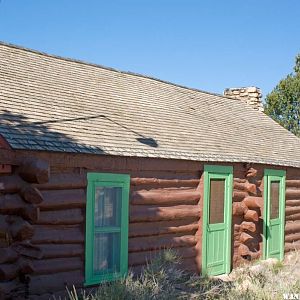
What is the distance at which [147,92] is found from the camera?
1297 cm

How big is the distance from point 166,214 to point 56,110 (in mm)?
2551

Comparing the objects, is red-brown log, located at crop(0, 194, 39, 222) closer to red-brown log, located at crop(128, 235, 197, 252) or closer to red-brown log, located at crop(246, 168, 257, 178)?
red-brown log, located at crop(128, 235, 197, 252)

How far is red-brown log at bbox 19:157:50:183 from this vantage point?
7.06 meters

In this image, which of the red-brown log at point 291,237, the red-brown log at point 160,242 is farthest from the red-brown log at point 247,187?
the red-brown log at point 291,237

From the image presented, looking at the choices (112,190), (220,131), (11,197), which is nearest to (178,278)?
(112,190)

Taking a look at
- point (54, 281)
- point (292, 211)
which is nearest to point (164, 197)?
point (54, 281)

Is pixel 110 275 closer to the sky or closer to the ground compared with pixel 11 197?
closer to the ground

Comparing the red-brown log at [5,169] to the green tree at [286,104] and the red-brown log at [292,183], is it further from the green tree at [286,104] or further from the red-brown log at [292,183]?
the green tree at [286,104]

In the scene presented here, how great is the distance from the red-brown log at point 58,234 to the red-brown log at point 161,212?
1166 millimetres

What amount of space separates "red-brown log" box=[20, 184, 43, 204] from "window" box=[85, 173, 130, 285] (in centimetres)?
119

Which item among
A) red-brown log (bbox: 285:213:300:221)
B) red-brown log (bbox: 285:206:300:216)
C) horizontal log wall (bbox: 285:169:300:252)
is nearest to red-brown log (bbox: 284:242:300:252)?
horizontal log wall (bbox: 285:169:300:252)

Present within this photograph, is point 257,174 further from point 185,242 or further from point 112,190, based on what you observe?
point 112,190

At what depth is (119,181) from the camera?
8.77m

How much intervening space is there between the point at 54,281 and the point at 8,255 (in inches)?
44.2
